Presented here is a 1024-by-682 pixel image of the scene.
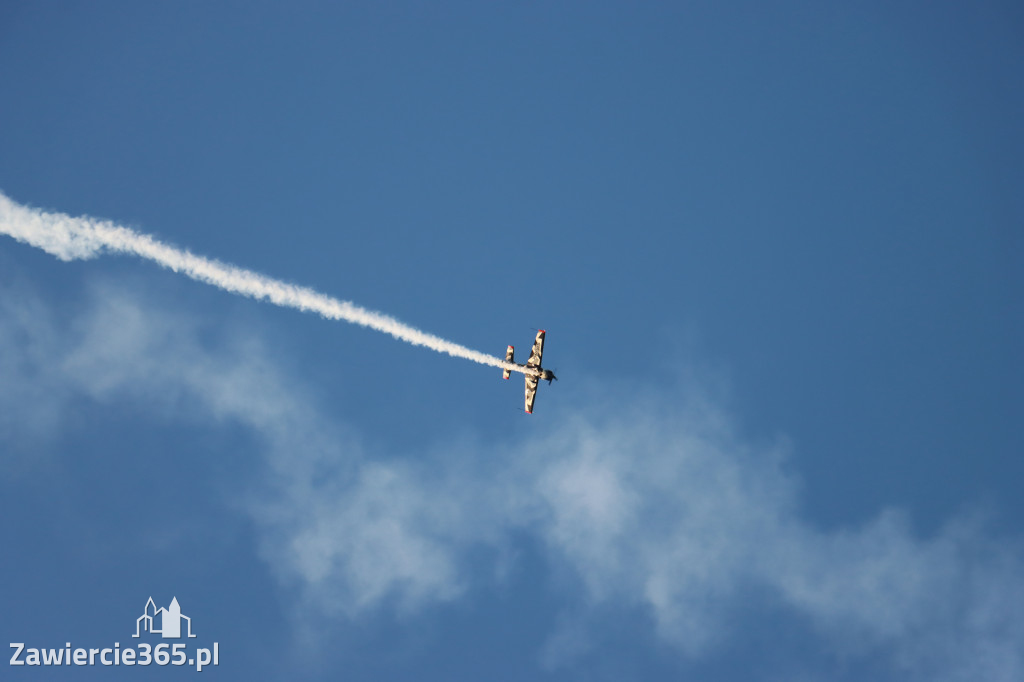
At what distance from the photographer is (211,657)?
7556 centimetres

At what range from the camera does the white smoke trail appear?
163ft

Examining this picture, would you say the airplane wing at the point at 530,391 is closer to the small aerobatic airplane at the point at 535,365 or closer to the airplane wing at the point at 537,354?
the small aerobatic airplane at the point at 535,365

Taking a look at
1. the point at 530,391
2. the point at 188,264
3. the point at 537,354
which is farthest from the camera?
the point at 530,391

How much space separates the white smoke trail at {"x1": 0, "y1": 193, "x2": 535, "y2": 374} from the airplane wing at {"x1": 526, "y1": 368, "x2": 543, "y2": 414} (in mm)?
6141

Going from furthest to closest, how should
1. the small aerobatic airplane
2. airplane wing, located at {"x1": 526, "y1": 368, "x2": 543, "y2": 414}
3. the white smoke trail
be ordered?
airplane wing, located at {"x1": 526, "y1": 368, "x2": 543, "y2": 414} < the small aerobatic airplane < the white smoke trail

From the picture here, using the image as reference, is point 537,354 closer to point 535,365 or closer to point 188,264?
point 535,365

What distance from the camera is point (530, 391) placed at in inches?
2542

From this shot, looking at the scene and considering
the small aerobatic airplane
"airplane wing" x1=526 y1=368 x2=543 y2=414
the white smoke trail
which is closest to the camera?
the white smoke trail

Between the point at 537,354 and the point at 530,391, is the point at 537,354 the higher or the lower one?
the higher one

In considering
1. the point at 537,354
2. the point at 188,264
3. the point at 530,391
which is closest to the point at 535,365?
the point at 537,354

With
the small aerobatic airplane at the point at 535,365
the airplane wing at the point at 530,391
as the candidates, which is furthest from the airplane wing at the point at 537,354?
the airplane wing at the point at 530,391

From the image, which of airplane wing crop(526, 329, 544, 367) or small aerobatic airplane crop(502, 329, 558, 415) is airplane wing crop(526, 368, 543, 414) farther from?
airplane wing crop(526, 329, 544, 367)

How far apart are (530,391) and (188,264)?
89.2ft

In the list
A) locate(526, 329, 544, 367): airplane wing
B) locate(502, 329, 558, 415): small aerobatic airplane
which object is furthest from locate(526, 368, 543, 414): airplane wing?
locate(526, 329, 544, 367): airplane wing
